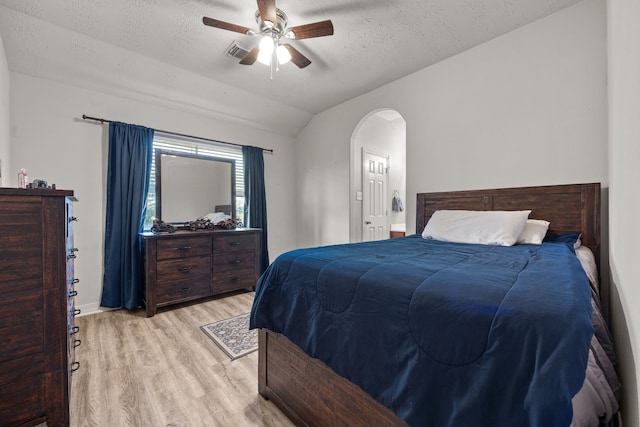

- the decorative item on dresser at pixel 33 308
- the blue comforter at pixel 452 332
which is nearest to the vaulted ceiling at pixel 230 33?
the decorative item on dresser at pixel 33 308

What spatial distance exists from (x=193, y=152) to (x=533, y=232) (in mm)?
3868

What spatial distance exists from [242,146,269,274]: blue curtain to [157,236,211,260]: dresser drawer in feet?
3.24

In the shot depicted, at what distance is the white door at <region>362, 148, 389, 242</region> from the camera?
4031mm

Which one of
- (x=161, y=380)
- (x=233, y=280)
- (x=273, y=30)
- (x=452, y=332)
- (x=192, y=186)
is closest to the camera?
(x=452, y=332)

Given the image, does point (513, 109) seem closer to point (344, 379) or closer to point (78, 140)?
point (344, 379)

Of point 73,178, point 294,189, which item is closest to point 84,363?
point 73,178

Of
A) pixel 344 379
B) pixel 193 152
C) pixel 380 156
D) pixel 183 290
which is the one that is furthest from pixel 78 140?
pixel 380 156

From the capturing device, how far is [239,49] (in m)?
2.54

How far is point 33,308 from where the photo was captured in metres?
1.20

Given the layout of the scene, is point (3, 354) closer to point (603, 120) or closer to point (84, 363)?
point (84, 363)

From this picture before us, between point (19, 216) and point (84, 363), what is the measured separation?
1394mm

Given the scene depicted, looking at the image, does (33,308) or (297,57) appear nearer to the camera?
(33,308)

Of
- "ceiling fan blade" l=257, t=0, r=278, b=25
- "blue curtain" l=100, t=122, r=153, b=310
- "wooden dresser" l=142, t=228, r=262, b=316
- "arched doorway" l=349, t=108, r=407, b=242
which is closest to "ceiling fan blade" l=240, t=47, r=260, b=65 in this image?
"ceiling fan blade" l=257, t=0, r=278, b=25

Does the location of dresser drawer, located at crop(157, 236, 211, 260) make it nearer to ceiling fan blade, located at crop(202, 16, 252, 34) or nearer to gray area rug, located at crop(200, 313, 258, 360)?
gray area rug, located at crop(200, 313, 258, 360)
